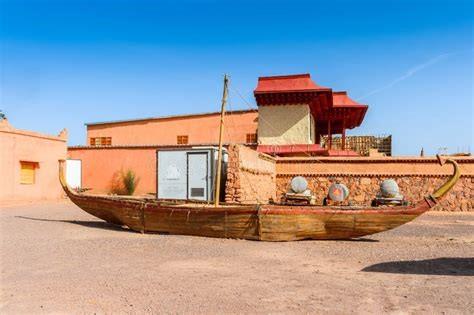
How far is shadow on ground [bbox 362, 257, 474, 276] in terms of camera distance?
700 centimetres

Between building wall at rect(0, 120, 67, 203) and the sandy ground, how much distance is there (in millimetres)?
11759

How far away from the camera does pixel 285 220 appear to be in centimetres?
1002

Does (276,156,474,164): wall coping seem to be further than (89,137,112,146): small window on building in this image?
No

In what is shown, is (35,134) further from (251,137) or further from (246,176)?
(246,176)

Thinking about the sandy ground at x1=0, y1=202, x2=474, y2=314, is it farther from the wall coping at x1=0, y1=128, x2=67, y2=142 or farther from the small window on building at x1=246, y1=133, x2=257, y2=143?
the small window on building at x1=246, y1=133, x2=257, y2=143

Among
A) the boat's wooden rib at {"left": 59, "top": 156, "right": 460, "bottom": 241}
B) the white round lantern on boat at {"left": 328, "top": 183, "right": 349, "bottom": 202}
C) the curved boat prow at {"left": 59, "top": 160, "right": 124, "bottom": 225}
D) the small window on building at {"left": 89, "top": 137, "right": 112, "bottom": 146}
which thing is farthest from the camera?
the small window on building at {"left": 89, "top": 137, "right": 112, "bottom": 146}

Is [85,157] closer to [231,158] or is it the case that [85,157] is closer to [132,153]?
[132,153]

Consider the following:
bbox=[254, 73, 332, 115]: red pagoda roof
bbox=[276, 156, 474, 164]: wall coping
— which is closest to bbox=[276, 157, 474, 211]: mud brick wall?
bbox=[276, 156, 474, 164]: wall coping

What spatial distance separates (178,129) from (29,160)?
10849mm

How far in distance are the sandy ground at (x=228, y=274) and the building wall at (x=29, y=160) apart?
1176 cm

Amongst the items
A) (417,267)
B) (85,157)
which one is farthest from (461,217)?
(85,157)

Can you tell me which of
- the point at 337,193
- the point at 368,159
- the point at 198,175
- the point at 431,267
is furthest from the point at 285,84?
the point at 431,267

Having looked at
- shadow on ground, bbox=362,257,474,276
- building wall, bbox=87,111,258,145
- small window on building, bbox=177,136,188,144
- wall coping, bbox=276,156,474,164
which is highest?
building wall, bbox=87,111,258,145

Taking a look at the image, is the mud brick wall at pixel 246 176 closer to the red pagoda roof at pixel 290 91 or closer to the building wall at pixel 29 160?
the red pagoda roof at pixel 290 91
